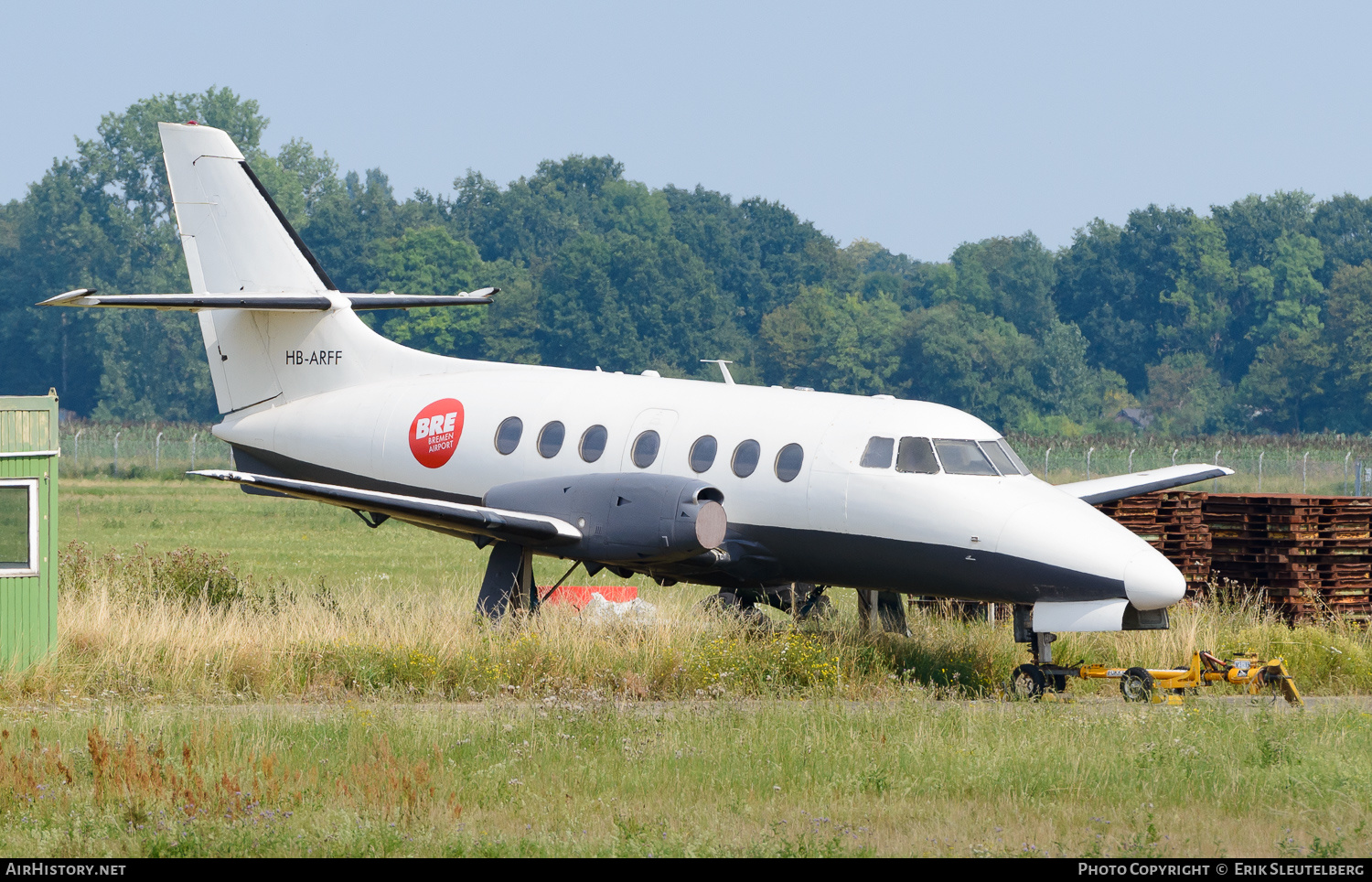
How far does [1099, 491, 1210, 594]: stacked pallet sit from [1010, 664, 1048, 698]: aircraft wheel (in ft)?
19.6

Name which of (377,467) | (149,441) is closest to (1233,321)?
(149,441)

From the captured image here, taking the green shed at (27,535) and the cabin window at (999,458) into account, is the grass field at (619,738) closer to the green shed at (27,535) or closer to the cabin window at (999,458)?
the green shed at (27,535)

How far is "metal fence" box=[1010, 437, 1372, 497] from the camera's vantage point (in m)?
51.8

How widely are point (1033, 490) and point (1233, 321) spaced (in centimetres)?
10438

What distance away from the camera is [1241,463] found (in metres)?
57.2

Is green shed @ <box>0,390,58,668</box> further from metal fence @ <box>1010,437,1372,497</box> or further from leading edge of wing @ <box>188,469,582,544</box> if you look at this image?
metal fence @ <box>1010,437,1372,497</box>

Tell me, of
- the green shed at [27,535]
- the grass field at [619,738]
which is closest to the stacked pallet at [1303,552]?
the grass field at [619,738]

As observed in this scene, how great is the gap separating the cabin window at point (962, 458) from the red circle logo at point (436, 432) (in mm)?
6295

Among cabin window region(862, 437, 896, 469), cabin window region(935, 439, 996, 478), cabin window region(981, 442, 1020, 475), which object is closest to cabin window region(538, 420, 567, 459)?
cabin window region(862, 437, 896, 469)

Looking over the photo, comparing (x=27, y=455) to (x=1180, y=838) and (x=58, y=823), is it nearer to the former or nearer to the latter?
(x=58, y=823)

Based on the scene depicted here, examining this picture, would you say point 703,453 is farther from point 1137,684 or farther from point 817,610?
point 1137,684

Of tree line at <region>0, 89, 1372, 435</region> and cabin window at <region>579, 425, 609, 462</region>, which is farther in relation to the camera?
tree line at <region>0, 89, 1372, 435</region>

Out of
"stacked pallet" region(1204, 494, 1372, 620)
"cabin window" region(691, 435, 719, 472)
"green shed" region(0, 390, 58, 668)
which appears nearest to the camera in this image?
"green shed" region(0, 390, 58, 668)

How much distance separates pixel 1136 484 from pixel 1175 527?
132 centimetres
